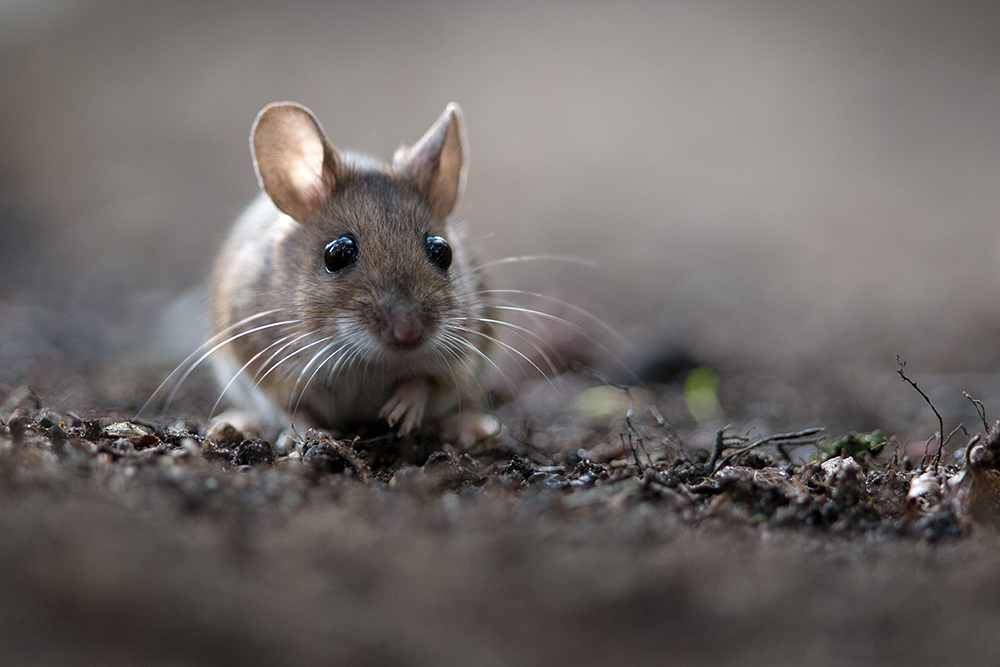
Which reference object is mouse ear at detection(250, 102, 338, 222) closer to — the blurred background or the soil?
the soil

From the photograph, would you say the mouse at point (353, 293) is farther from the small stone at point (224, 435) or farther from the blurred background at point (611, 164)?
the blurred background at point (611, 164)

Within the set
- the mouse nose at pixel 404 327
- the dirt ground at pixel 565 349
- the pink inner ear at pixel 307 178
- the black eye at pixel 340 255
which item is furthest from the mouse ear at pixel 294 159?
the dirt ground at pixel 565 349

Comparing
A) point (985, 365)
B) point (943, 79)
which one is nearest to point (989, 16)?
point (943, 79)

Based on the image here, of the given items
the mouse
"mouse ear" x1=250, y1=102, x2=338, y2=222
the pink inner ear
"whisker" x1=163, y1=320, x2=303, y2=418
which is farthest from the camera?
the pink inner ear

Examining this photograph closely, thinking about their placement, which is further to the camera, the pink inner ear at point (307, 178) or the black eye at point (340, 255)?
the pink inner ear at point (307, 178)

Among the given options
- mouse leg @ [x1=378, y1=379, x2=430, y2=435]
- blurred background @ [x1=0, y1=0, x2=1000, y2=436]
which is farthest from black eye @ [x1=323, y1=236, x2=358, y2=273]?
blurred background @ [x1=0, y1=0, x2=1000, y2=436]

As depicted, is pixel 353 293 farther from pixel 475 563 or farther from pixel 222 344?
pixel 475 563
